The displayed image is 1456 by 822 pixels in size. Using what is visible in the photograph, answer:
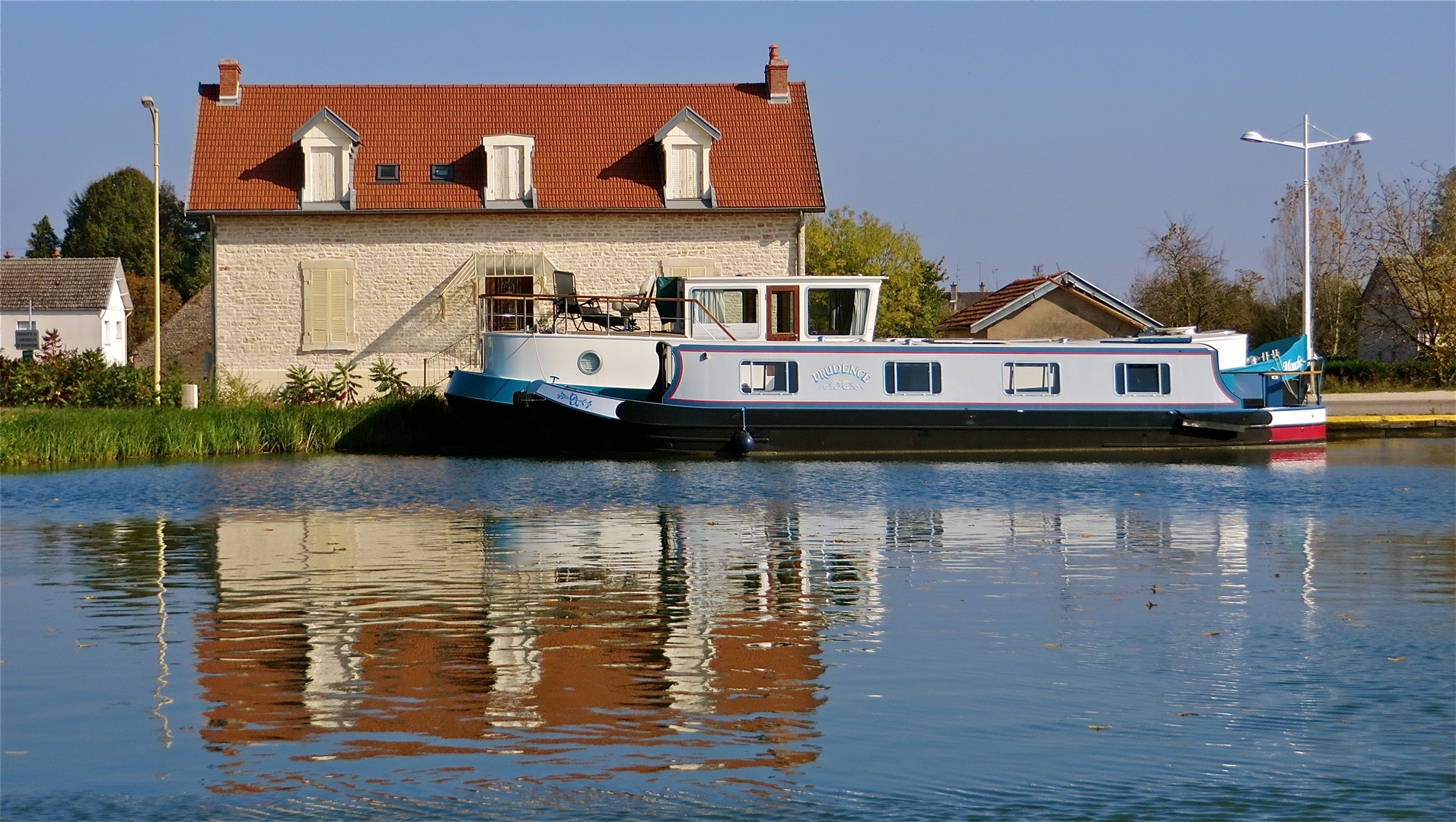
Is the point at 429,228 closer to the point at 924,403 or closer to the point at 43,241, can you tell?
the point at 924,403

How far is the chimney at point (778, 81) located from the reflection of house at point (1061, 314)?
713cm

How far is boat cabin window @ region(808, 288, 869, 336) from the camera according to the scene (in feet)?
89.6

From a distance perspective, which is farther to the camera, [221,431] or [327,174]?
[327,174]

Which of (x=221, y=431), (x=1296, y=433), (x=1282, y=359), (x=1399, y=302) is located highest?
(x=1399, y=302)

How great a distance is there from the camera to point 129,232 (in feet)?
254

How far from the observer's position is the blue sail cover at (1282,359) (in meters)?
28.3

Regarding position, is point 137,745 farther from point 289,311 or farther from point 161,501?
point 289,311

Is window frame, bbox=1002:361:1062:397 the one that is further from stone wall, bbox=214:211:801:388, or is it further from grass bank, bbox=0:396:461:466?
grass bank, bbox=0:396:461:466

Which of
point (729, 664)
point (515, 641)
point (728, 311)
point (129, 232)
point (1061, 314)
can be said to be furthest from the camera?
point (129, 232)

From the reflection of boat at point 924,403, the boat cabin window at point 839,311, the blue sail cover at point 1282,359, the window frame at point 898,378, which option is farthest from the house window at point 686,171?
the blue sail cover at point 1282,359

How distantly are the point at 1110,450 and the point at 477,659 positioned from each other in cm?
2025

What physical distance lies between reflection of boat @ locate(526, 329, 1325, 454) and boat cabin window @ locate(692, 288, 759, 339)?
67 centimetres

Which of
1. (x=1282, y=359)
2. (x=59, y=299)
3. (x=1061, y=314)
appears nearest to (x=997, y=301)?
(x=1061, y=314)

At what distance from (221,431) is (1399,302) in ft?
104
